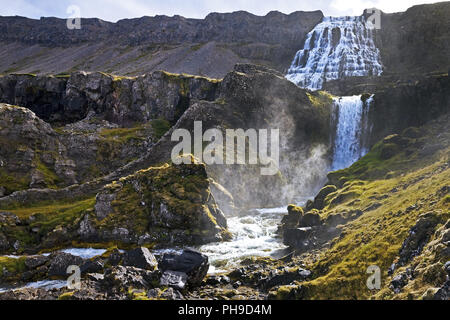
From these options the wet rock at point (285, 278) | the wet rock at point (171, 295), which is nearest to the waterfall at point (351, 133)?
the wet rock at point (285, 278)

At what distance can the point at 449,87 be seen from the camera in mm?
87938

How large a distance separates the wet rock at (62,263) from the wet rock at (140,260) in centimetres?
851

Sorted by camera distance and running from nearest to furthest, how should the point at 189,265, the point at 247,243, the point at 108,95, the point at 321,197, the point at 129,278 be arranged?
1. the point at 129,278
2. the point at 189,265
3. the point at 247,243
4. the point at 321,197
5. the point at 108,95

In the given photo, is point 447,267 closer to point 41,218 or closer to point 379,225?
point 379,225

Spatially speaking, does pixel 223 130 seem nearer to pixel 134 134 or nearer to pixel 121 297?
pixel 134 134

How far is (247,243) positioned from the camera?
48875mm

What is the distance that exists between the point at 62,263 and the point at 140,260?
1269cm

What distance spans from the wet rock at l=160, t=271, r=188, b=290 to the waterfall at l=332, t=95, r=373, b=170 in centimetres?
7223

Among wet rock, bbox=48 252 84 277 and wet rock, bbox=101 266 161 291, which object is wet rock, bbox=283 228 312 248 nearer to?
wet rock, bbox=101 266 161 291

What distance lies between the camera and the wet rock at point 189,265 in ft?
101

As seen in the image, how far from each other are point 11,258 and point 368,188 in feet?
157

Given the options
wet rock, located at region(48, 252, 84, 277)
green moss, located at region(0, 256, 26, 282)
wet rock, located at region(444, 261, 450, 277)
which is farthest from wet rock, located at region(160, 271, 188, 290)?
green moss, located at region(0, 256, 26, 282)

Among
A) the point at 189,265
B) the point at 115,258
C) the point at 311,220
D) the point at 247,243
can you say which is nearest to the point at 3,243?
the point at 115,258
